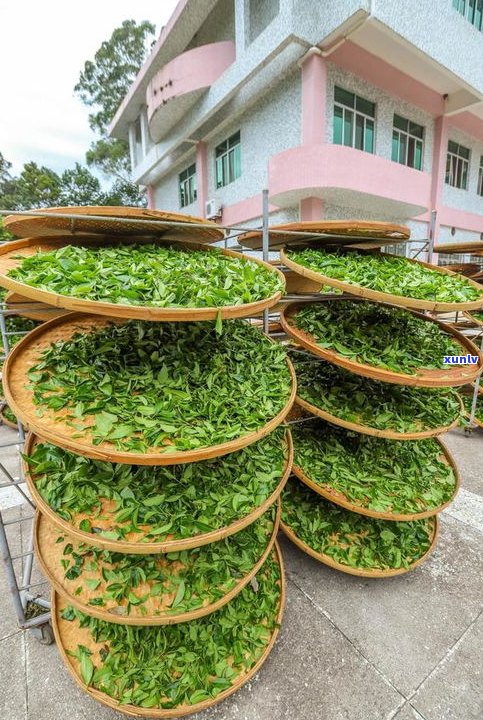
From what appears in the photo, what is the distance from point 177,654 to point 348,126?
9043 mm

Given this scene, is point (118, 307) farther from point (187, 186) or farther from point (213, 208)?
point (187, 186)

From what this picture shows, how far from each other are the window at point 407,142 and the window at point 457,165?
1.65m

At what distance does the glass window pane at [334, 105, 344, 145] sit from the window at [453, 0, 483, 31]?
3524mm

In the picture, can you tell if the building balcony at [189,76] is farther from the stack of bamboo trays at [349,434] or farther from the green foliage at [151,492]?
the green foliage at [151,492]

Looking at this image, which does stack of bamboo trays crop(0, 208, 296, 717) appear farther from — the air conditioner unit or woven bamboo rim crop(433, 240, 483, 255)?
the air conditioner unit

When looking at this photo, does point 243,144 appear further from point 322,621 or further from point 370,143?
point 322,621

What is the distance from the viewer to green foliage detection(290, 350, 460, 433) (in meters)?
1.96

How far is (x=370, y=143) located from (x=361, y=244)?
722 centimetres

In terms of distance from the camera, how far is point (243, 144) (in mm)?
8984

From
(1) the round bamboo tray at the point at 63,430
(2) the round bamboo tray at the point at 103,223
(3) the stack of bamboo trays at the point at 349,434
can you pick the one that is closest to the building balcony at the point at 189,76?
(3) the stack of bamboo trays at the point at 349,434

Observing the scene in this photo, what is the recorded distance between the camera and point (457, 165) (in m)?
10.5

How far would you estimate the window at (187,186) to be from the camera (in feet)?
39.3

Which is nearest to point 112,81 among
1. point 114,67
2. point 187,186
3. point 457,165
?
point 114,67

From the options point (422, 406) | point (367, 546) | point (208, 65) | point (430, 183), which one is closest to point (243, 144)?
point (208, 65)
